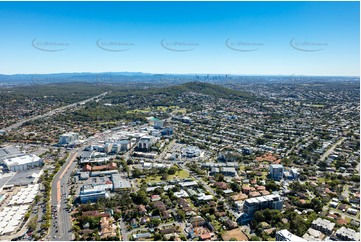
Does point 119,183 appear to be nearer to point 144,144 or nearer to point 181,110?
point 144,144

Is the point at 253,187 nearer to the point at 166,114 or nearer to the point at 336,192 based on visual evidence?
the point at 336,192

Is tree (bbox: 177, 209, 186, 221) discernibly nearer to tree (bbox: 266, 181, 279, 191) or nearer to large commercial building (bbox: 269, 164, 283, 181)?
tree (bbox: 266, 181, 279, 191)

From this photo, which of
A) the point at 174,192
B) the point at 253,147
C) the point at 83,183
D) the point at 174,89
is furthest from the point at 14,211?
the point at 174,89

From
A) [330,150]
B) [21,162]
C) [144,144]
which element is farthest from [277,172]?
[21,162]

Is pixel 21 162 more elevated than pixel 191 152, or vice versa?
pixel 21 162

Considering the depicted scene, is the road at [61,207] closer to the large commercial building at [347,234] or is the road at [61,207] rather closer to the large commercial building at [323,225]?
the large commercial building at [323,225]

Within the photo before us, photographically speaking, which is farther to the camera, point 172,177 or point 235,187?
point 172,177
